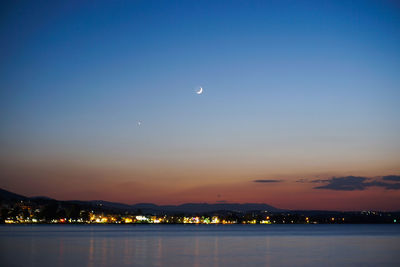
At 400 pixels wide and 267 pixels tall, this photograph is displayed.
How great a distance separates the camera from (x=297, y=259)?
45.0 metres

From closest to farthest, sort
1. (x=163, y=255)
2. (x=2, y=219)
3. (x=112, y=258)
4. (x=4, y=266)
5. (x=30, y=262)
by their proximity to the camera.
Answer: (x=4, y=266)
(x=30, y=262)
(x=112, y=258)
(x=163, y=255)
(x=2, y=219)

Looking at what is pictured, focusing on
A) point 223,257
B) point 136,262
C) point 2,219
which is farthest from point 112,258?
point 2,219

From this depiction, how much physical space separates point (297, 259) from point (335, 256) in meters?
5.31

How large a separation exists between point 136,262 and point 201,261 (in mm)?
5491

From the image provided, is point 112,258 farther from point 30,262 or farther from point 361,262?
point 361,262

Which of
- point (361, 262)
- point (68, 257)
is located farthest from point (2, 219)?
point (361, 262)

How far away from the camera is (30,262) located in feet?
133

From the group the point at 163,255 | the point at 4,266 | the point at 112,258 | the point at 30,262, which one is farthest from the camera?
the point at 163,255

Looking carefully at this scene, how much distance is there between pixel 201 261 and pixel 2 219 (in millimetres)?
177721

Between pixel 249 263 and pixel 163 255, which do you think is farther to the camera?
pixel 163 255

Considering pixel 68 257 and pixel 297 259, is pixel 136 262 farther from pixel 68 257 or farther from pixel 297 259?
pixel 297 259

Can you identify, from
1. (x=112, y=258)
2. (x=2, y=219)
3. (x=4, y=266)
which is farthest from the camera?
(x=2, y=219)

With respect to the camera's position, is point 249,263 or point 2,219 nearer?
point 249,263

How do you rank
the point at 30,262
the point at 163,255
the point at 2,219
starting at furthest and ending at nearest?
the point at 2,219
the point at 163,255
the point at 30,262
